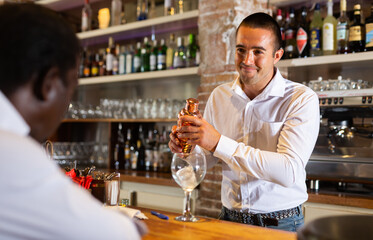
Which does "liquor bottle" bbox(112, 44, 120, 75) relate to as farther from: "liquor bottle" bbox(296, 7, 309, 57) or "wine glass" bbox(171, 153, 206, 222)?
"wine glass" bbox(171, 153, 206, 222)

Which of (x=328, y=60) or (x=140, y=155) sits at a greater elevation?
(x=328, y=60)

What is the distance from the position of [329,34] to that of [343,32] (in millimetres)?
81

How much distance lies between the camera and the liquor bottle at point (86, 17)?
3.72 m

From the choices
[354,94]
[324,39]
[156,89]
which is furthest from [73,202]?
[156,89]

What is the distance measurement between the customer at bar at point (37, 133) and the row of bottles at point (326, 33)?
202 cm

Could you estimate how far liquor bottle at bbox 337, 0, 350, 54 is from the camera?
231 centimetres

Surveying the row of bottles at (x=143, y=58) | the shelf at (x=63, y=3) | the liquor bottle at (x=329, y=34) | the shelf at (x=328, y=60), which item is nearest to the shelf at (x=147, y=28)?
the row of bottles at (x=143, y=58)

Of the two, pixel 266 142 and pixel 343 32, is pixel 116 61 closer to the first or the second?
pixel 343 32

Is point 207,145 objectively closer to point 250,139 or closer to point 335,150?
point 250,139

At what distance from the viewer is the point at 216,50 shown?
260 centimetres

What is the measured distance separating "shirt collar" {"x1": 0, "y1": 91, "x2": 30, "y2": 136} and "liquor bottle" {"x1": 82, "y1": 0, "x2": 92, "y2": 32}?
10.8ft

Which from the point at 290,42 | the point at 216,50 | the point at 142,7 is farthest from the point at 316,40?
the point at 142,7

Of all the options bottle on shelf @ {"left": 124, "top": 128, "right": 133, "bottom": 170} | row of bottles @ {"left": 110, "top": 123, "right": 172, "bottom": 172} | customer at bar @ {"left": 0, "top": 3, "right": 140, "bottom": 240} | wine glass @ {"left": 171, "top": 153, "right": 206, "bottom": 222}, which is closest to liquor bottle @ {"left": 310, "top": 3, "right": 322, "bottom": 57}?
row of bottles @ {"left": 110, "top": 123, "right": 172, "bottom": 172}

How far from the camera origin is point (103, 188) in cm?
126
